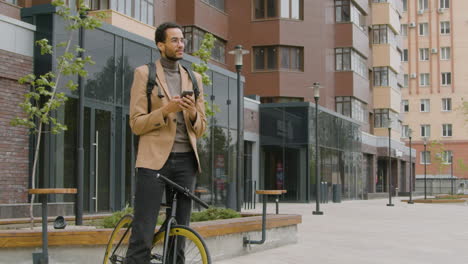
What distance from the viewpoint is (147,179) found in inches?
189

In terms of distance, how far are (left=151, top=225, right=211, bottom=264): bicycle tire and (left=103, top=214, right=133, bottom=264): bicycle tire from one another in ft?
1.21

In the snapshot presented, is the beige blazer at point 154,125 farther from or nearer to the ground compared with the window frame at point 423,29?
nearer to the ground

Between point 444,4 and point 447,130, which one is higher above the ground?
point 444,4

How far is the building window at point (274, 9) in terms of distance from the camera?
117ft

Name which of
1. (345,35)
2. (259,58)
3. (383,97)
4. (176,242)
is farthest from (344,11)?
(176,242)

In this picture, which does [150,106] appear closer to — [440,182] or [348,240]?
[348,240]

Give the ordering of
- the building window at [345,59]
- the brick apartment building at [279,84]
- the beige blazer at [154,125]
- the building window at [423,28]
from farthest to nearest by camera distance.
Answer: the building window at [423,28], the building window at [345,59], the brick apartment building at [279,84], the beige blazer at [154,125]

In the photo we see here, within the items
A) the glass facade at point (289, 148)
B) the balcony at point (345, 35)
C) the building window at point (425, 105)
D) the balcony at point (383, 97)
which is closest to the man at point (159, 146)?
the glass facade at point (289, 148)

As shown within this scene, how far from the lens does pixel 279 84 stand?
3572 cm

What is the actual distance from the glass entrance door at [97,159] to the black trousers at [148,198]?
12591 millimetres

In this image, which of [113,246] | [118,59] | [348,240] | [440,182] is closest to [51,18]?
[118,59]

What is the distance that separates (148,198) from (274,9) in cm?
3179

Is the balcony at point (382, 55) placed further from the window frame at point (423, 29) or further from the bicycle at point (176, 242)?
the bicycle at point (176, 242)

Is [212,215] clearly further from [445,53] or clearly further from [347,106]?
[445,53]
